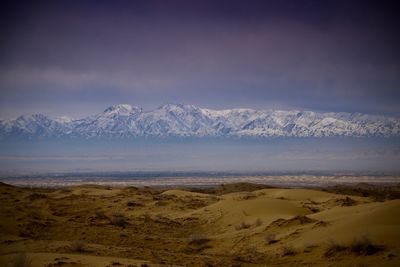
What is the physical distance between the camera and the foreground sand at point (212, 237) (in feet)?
48.3

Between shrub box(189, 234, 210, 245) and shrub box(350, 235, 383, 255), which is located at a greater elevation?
shrub box(350, 235, 383, 255)

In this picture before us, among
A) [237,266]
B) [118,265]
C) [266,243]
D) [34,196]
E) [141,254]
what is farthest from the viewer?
[34,196]

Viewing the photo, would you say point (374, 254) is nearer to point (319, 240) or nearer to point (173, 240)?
point (319, 240)

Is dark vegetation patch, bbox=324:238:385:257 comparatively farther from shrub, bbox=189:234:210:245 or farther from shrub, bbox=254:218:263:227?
shrub, bbox=254:218:263:227

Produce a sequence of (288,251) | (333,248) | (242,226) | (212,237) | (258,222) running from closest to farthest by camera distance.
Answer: (333,248), (288,251), (212,237), (258,222), (242,226)

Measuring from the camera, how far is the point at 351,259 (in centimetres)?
1488

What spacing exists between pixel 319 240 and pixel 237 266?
4.56m

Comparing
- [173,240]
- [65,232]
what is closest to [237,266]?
[173,240]

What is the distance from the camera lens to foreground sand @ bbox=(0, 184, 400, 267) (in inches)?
579

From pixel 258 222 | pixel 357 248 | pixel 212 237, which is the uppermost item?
pixel 357 248

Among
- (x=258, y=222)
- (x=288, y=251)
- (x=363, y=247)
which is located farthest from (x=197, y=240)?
(x=363, y=247)

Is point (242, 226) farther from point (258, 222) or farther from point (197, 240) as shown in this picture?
point (197, 240)

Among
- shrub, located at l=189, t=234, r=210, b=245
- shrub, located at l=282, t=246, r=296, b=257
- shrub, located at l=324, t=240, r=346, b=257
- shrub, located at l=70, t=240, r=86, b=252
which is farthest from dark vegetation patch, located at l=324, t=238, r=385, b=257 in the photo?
shrub, located at l=70, t=240, r=86, b=252

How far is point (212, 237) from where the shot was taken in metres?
22.9
